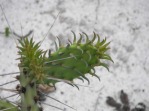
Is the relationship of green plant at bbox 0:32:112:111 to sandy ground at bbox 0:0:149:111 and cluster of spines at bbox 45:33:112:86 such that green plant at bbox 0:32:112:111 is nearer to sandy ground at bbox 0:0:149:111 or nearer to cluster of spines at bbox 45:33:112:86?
cluster of spines at bbox 45:33:112:86

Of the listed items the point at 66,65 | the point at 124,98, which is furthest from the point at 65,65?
the point at 124,98

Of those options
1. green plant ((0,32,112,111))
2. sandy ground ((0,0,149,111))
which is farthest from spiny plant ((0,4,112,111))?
sandy ground ((0,0,149,111))

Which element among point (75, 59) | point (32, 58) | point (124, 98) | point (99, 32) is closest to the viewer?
point (32, 58)

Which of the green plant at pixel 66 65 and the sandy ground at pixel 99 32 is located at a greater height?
the sandy ground at pixel 99 32

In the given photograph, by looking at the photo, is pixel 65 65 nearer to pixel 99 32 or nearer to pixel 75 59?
pixel 75 59

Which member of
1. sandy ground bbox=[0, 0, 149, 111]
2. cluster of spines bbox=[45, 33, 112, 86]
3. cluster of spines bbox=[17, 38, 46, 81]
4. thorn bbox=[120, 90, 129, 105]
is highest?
sandy ground bbox=[0, 0, 149, 111]

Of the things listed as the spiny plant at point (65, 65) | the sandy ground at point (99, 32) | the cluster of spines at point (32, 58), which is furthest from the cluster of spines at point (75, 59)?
the sandy ground at point (99, 32)

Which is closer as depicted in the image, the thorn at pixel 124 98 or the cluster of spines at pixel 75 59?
the cluster of spines at pixel 75 59

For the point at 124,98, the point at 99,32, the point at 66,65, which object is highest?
the point at 99,32

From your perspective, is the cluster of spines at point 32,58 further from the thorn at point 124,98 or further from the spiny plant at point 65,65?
the thorn at point 124,98

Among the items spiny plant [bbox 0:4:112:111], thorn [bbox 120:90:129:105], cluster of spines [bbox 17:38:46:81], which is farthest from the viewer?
thorn [bbox 120:90:129:105]
